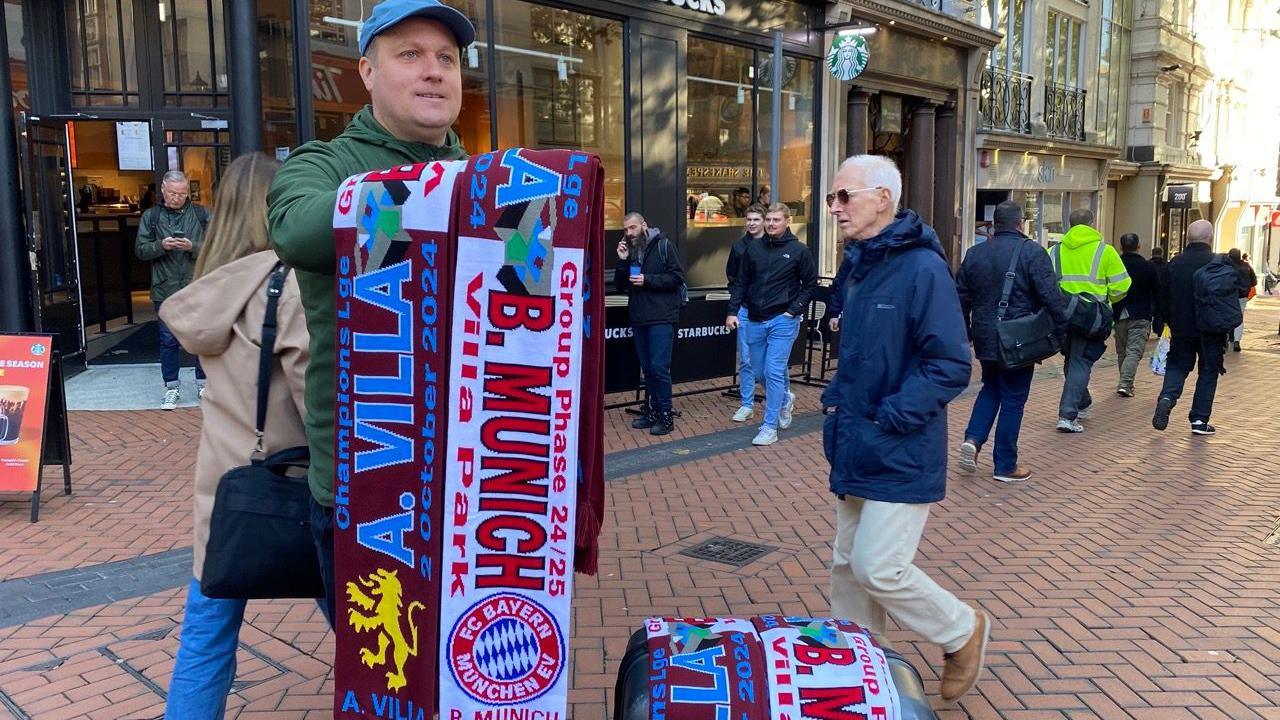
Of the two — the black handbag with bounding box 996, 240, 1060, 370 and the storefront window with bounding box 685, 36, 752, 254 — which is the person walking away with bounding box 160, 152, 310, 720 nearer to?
the black handbag with bounding box 996, 240, 1060, 370

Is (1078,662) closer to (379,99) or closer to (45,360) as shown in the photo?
(379,99)

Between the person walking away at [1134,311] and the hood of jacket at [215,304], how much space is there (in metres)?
11.0

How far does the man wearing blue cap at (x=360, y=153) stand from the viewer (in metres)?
1.98

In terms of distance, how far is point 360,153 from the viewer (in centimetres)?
219

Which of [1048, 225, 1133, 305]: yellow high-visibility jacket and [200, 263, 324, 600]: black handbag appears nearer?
[200, 263, 324, 600]: black handbag

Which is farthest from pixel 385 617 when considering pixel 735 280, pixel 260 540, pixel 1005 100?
pixel 1005 100

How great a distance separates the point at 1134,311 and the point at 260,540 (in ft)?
38.3

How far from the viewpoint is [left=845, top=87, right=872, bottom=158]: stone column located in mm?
16406

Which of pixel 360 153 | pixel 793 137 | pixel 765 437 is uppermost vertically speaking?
pixel 793 137

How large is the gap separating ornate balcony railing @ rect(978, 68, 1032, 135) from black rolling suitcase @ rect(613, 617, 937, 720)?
19168mm

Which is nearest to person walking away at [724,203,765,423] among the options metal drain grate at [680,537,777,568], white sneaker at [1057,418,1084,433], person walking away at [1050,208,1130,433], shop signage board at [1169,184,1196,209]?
person walking away at [1050,208,1130,433]

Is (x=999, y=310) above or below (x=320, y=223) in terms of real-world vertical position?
below

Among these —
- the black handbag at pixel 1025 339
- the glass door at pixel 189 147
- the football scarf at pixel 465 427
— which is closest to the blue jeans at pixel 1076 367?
the black handbag at pixel 1025 339

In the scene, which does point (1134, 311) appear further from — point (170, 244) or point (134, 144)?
point (134, 144)
